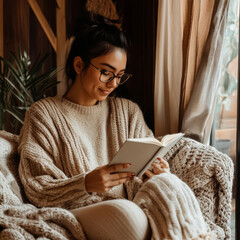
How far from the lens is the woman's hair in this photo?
1.59 meters

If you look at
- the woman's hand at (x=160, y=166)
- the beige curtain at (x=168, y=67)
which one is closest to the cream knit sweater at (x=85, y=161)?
the woman's hand at (x=160, y=166)

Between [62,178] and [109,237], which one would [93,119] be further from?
[109,237]

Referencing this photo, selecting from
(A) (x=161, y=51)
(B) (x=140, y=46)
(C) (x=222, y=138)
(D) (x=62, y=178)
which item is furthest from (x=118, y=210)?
(B) (x=140, y=46)

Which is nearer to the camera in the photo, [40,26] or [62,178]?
[62,178]

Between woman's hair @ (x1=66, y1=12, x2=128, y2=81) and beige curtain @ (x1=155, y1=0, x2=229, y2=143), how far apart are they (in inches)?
15.5

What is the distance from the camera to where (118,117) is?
172 centimetres

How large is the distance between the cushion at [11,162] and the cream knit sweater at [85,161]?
5 centimetres

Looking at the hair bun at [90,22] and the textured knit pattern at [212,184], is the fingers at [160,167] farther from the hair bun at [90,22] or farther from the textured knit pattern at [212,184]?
the hair bun at [90,22]

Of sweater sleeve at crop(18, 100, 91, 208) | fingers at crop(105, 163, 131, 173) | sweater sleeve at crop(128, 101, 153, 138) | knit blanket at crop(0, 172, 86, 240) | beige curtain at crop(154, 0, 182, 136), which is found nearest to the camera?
knit blanket at crop(0, 172, 86, 240)

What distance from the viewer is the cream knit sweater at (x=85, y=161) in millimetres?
1213

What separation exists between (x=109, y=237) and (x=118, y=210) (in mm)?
96

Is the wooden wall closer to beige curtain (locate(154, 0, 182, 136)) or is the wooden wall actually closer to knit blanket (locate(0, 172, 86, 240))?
beige curtain (locate(154, 0, 182, 136))

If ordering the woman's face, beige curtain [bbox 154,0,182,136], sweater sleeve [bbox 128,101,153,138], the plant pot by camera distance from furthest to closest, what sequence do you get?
the plant pot
beige curtain [bbox 154,0,182,136]
sweater sleeve [bbox 128,101,153,138]
the woman's face

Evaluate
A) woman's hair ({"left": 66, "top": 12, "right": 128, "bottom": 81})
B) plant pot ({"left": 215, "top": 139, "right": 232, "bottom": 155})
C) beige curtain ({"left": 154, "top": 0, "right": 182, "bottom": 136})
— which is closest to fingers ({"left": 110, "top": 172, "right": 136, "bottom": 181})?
woman's hair ({"left": 66, "top": 12, "right": 128, "bottom": 81})
